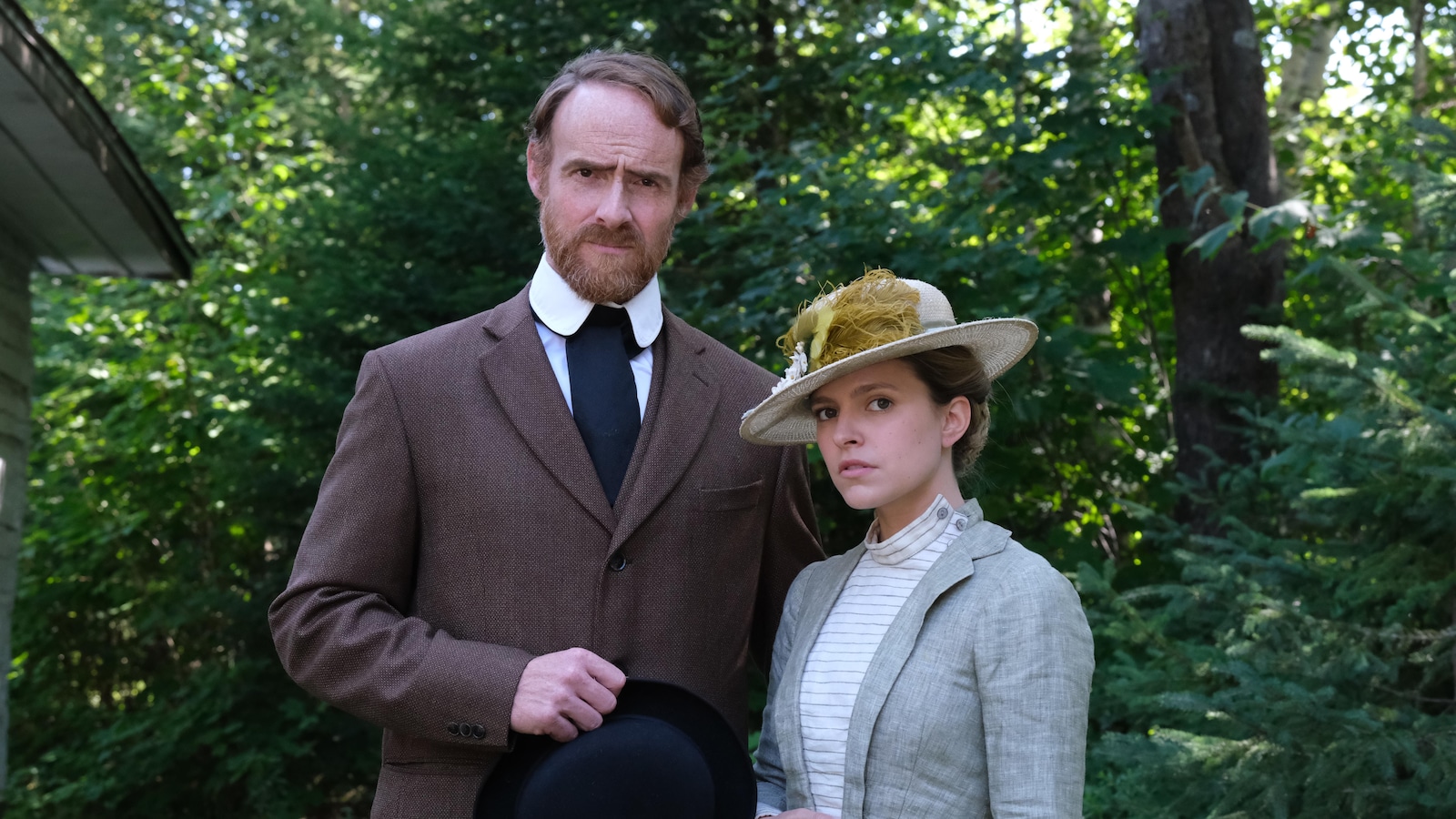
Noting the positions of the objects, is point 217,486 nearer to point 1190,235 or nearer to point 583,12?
point 583,12

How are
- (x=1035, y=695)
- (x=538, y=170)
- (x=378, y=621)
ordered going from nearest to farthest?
(x=1035, y=695) → (x=378, y=621) → (x=538, y=170)

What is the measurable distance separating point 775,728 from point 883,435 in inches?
19.4

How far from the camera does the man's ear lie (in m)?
2.17

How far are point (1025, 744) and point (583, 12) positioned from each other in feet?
23.2

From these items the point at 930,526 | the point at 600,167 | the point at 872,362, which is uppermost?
→ the point at 600,167

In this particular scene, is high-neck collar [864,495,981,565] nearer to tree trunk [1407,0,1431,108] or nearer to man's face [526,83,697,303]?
man's face [526,83,697,303]

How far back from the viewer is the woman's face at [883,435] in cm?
183

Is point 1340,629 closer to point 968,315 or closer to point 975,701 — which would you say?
point 975,701

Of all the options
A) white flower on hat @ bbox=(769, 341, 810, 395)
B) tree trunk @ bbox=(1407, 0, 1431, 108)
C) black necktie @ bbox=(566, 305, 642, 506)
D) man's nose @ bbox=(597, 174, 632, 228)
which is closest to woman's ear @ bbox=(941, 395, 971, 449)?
white flower on hat @ bbox=(769, 341, 810, 395)

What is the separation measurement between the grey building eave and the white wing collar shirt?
3338mm

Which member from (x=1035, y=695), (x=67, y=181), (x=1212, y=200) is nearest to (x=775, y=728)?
(x=1035, y=695)

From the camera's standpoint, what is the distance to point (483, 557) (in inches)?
75.9

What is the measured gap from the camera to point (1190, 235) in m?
5.88

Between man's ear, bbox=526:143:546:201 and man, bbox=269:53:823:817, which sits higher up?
man's ear, bbox=526:143:546:201
